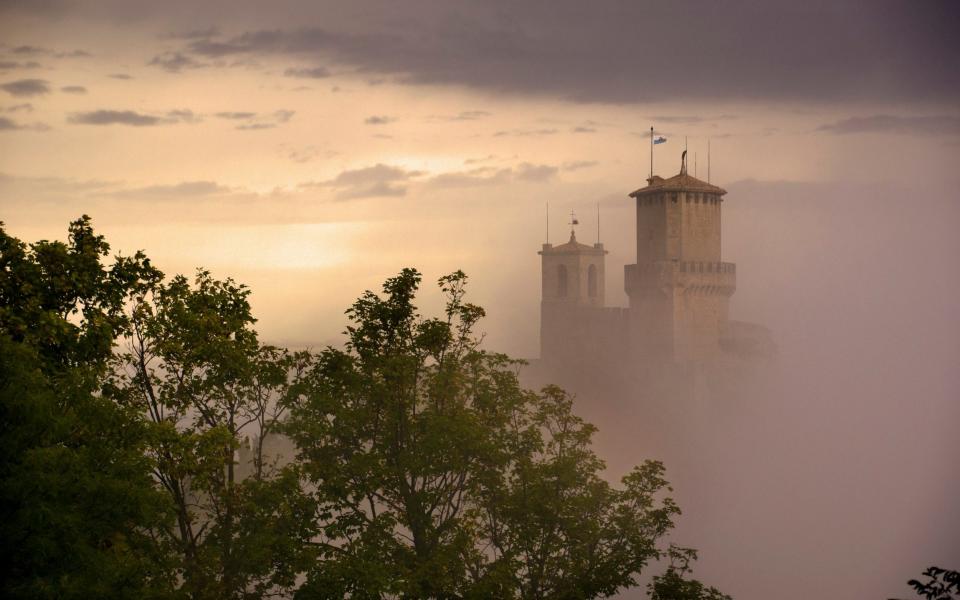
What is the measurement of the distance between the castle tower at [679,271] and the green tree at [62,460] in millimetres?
66102

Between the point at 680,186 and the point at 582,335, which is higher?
the point at 680,186

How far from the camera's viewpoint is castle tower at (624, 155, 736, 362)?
274 ft

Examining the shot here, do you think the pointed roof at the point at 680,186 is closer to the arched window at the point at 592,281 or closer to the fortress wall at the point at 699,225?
the fortress wall at the point at 699,225

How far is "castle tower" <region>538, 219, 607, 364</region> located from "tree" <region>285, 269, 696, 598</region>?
66.1 meters

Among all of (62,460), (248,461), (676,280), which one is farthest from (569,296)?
(62,460)

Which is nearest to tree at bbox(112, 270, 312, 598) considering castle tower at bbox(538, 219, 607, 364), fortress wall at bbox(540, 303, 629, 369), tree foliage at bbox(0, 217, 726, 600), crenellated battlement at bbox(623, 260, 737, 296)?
tree foliage at bbox(0, 217, 726, 600)

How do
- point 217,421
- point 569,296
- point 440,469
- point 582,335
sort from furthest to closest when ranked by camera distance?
1. point 569,296
2. point 582,335
3. point 440,469
4. point 217,421

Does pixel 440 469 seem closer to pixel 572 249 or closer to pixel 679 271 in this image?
pixel 679 271

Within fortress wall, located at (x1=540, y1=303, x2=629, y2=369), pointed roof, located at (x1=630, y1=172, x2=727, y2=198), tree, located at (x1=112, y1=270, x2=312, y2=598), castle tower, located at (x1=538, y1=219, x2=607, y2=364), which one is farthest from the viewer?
castle tower, located at (x1=538, y1=219, x2=607, y2=364)

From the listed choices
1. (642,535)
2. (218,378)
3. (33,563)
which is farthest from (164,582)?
(642,535)

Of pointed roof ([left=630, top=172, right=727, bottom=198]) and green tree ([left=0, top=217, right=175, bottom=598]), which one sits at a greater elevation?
pointed roof ([left=630, top=172, right=727, bottom=198])

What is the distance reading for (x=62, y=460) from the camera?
56.6ft

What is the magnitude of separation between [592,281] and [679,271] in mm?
16389

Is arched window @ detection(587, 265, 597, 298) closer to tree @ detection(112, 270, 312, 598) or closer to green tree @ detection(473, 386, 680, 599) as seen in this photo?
green tree @ detection(473, 386, 680, 599)
